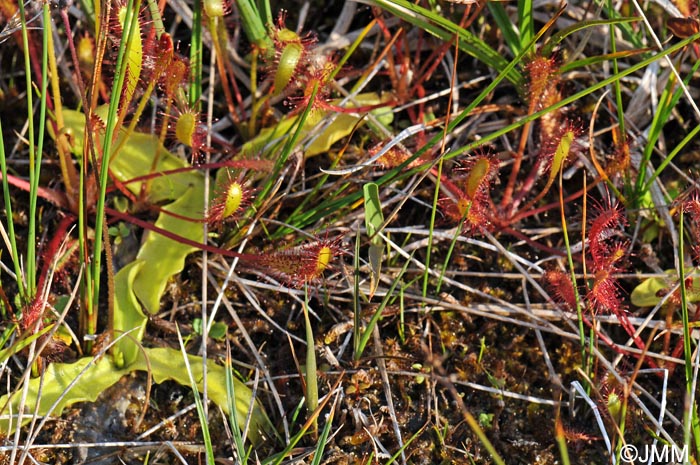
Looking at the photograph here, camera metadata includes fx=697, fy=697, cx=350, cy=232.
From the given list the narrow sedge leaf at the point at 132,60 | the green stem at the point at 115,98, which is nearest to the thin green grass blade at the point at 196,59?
the narrow sedge leaf at the point at 132,60

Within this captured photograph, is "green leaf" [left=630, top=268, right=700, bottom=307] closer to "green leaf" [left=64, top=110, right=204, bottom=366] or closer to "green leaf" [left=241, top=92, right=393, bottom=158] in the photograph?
"green leaf" [left=241, top=92, right=393, bottom=158]

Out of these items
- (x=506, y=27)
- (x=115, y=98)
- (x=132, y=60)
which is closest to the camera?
(x=115, y=98)

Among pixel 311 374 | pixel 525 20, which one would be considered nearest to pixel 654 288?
pixel 525 20

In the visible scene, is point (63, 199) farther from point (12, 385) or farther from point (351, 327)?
point (351, 327)

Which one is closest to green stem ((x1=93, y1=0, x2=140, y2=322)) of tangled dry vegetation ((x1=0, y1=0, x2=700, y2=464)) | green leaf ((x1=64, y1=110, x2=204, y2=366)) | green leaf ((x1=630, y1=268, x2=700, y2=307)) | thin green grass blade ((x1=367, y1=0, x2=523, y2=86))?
tangled dry vegetation ((x1=0, y1=0, x2=700, y2=464))

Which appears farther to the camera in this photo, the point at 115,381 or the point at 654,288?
the point at 654,288

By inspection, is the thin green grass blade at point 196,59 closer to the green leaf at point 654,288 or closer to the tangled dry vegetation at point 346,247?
the tangled dry vegetation at point 346,247

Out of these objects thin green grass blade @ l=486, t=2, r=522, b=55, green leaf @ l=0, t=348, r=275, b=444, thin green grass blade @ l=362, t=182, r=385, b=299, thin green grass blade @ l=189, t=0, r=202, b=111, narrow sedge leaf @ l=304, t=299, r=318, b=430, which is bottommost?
green leaf @ l=0, t=348, r=275, b=444

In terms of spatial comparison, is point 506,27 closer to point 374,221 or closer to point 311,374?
point 374,221
